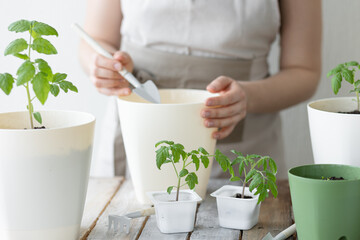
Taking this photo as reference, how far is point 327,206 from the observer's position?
0.79m

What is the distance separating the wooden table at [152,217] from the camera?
0.94 m

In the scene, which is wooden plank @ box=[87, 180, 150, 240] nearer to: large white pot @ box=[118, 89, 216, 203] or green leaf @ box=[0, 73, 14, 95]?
large white pot @ box=[118, 89, 216, 203]

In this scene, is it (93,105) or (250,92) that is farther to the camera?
(93,105)

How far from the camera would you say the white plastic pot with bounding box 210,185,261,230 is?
37.0 inches

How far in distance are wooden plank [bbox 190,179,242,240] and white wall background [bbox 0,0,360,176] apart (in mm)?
1044

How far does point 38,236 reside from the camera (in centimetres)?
86

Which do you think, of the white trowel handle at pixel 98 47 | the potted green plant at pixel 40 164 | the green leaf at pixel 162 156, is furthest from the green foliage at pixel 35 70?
the white trowel handle at pixel 98 47

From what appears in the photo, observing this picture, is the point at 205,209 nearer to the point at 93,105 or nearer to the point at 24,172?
the point at 24,172

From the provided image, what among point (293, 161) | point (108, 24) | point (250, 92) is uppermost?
point (108, 24)

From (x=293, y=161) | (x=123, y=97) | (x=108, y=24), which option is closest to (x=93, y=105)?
(x=108, y=24)

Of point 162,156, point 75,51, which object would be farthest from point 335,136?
point 75,51

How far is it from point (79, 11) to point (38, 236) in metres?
1.32

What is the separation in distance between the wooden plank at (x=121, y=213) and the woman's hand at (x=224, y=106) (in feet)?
0.71

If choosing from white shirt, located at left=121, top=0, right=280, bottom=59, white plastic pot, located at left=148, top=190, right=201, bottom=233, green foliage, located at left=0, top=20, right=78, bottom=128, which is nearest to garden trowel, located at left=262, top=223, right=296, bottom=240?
white plastic pot, located at left=148, top=190, right=201, bottom=233
